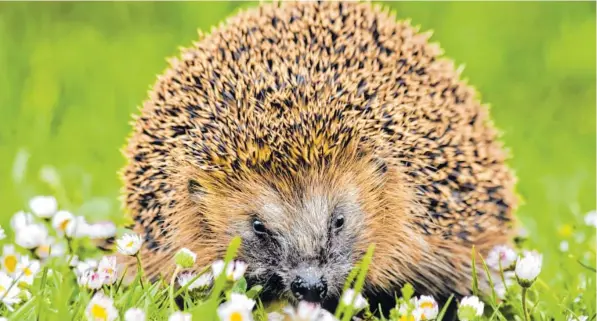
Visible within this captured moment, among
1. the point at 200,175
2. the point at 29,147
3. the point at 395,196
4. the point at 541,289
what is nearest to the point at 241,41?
the point at 200,175

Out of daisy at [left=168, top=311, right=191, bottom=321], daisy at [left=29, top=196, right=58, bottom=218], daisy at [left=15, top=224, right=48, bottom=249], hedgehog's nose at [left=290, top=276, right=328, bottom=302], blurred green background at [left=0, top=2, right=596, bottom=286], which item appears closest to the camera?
daisy at [left=168, top=311, right=191, bottom=321]

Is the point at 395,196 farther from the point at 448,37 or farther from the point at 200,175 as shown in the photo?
the point at 448,37

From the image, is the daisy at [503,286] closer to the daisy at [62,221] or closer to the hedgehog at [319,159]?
the hedgehog at [319,159]

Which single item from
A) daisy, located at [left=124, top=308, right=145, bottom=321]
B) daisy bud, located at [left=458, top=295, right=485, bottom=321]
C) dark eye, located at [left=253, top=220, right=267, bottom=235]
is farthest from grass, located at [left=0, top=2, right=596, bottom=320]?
daisy, located at [left=124, top=308, right=145, bottom=321]

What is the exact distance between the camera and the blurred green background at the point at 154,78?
4629 mm

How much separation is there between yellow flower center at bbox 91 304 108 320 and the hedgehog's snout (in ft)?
1.74

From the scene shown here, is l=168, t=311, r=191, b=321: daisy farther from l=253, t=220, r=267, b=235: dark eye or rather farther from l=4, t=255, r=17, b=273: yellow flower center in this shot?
l=4, t=255, r=17, b=273: yellow flower center

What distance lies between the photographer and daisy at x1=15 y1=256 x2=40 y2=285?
269 cm

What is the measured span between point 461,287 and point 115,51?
327 centimetres

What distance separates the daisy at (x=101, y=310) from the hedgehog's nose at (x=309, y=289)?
0.50 meters

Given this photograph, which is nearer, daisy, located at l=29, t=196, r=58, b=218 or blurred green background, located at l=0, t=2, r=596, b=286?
daisy, located at l=29, t=196, r=58, b=218

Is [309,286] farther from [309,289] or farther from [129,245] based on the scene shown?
[129,245]

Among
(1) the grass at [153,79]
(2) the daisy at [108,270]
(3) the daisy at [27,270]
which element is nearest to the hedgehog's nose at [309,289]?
(2) the daisy at [108,270]

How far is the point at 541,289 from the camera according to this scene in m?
3.17
